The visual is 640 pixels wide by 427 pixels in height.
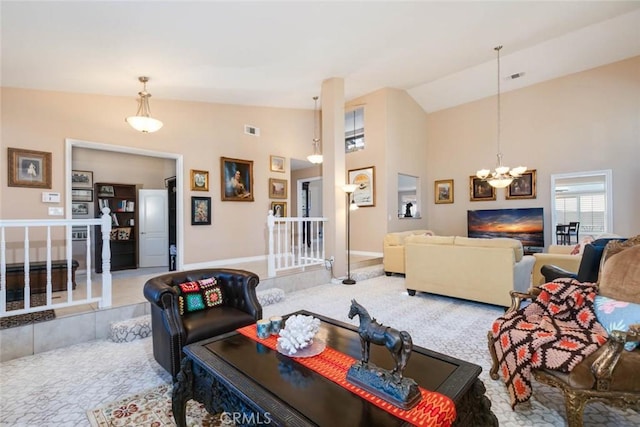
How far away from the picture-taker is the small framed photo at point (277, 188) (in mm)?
6548

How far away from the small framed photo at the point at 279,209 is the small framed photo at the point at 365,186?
190cm

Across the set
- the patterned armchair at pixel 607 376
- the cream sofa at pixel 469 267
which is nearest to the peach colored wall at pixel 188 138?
the cream sofa at pixel 469 267

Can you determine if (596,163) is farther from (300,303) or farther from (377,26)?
(300,303)

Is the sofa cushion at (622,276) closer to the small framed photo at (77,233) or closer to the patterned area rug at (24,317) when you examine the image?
the patterned area rug at (24,317)

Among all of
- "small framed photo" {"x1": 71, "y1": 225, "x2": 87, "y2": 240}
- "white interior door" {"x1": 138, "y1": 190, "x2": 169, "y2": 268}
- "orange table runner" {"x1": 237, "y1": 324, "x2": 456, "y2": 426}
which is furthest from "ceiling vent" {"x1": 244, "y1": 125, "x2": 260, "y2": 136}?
"orange table runner" {"x1": 237, "y1": 324, "x2": 456, "y2": 426}

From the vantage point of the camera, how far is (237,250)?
6059 millimetres

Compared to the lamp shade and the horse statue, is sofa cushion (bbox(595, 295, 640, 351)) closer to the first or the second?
the horse statue

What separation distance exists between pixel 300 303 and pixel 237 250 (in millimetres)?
2346

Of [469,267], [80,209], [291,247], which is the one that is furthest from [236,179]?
[469,267]

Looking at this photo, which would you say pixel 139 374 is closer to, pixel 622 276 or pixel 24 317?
pixel 24 317

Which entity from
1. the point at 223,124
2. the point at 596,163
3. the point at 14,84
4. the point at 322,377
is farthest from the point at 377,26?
the point at 596,163

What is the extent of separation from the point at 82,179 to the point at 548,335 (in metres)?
7.33

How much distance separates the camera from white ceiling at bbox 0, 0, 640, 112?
9.64 feet

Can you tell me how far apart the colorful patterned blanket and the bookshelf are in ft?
21.4
